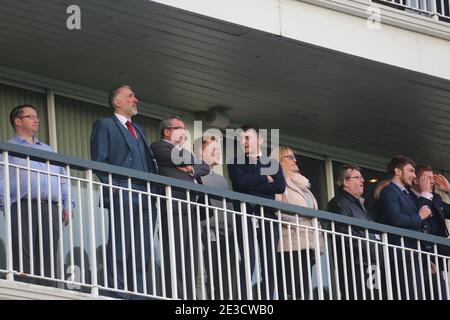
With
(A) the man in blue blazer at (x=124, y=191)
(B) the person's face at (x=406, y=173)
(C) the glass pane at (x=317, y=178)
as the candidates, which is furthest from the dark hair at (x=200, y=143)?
(C) the glass pane at (x=317, y=178)

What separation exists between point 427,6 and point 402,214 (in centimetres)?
265

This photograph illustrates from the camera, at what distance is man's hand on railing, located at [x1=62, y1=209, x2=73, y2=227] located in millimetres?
14566

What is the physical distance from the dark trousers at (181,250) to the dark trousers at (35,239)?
3.33 ft

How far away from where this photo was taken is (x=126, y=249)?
15016 millimetres

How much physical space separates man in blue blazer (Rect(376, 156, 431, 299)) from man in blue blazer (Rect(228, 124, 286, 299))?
4.29 ft

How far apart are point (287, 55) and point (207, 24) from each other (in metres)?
1.12

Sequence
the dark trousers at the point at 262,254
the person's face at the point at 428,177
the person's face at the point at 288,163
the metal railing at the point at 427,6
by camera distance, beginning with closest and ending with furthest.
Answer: the dark trousers at the point at 262,254 → the person's face at the point at 288,163 → the person's face at the point at 428,177 → the metal railing at the point at 427,6

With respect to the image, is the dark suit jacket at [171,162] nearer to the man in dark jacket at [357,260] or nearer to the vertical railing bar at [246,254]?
the vertical railing bar at [246,254]

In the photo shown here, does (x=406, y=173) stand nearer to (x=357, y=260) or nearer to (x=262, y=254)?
(x=357, y=260)

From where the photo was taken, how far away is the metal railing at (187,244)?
14.5 meters

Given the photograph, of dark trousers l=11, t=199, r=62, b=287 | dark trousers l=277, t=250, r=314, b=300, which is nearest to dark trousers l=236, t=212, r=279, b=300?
dark trousers l=277, t=250, r=314, b=300

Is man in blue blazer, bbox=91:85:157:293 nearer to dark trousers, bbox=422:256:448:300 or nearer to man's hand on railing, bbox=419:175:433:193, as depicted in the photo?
dark trousers, bbox=422:256:448:300

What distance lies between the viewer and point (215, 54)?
1755cm

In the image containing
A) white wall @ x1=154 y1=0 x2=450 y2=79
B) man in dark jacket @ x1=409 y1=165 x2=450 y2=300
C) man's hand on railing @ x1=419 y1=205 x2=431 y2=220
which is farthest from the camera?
man's hand on railing @ x1=419 y1=205 x2=431 y2=220
